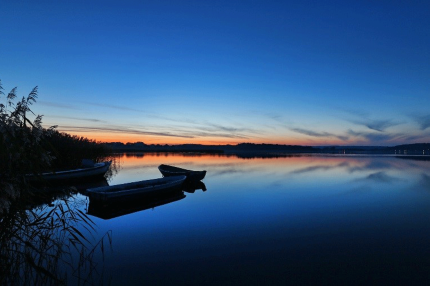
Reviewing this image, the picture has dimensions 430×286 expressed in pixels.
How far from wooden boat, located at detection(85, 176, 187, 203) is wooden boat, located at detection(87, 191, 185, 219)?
1.30 ft

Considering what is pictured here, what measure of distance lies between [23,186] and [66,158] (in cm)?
2608

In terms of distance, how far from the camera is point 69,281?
667 cm

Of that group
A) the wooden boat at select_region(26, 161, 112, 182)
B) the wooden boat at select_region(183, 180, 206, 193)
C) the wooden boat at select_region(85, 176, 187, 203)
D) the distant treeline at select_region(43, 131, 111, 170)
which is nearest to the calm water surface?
the wooden boat at select_region(85, 176, 187, 203)

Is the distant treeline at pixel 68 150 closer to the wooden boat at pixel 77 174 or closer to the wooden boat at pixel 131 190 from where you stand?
the wooden boat at pixel 77 174

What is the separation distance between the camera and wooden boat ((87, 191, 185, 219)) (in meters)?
14.2

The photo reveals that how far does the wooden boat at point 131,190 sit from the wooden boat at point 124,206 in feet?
1.30

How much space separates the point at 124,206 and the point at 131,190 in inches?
40.1

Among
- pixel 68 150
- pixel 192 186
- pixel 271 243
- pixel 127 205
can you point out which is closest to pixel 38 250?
pixel 271 243

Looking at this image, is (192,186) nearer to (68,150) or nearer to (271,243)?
(68,150)

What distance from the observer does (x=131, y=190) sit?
1566cm

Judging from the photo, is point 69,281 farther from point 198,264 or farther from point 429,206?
point 429,206

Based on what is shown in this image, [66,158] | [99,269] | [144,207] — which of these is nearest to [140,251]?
[99,269]

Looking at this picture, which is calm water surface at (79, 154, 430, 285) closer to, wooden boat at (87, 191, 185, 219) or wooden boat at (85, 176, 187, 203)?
wooden boat at (87, 191, 185, 219)

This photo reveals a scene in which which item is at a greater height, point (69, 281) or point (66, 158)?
point (66, 158)
